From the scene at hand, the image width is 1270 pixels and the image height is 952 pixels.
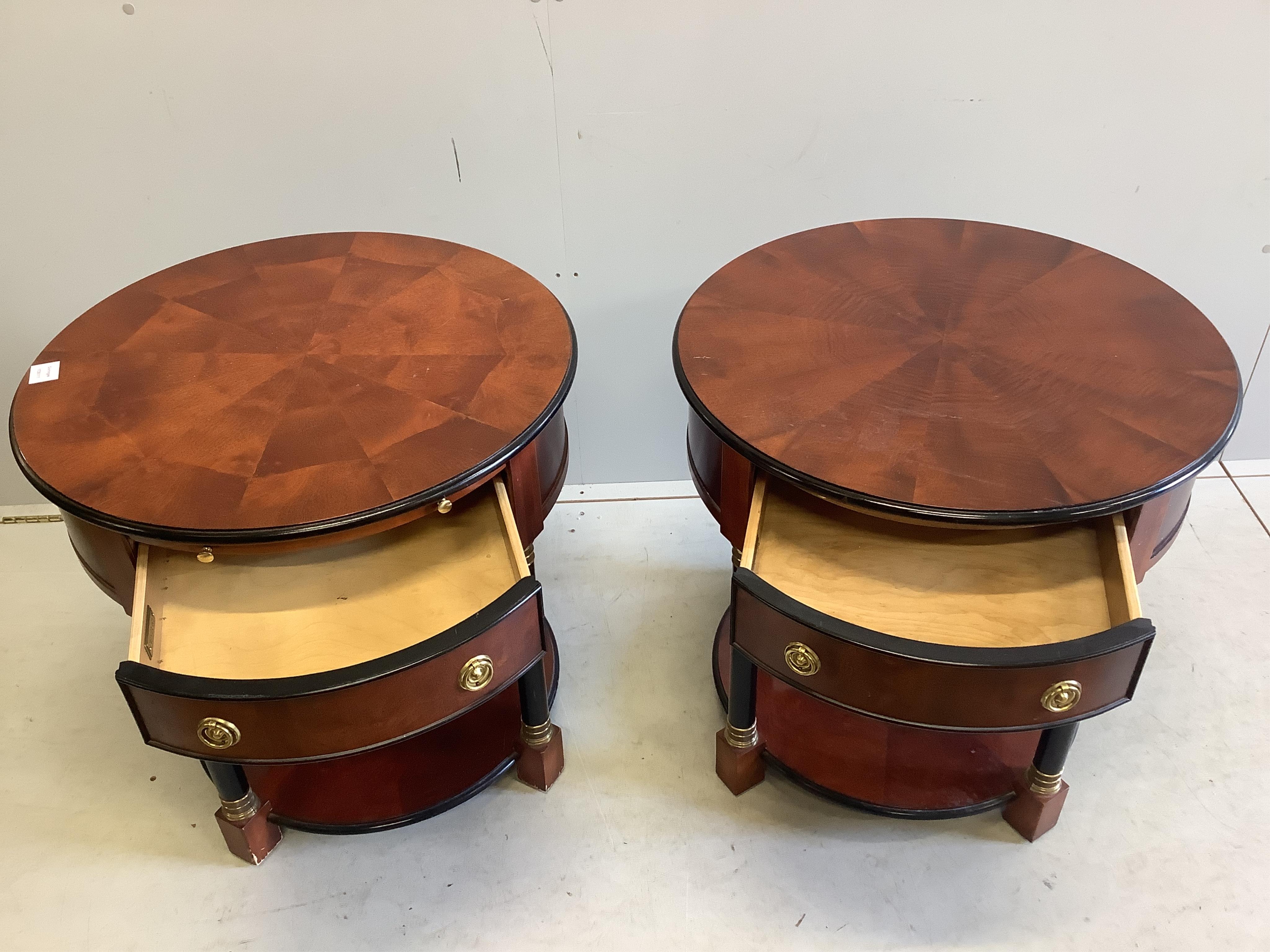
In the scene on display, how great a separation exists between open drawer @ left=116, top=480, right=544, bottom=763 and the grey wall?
663mm

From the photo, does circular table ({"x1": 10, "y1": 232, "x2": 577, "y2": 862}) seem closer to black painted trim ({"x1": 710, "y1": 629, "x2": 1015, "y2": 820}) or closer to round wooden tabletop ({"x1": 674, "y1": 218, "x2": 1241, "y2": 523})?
round wooden tabletop ({"x1": 674, "y1": 218, "x2": 1241, "y2": 523})

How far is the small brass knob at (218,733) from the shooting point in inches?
39.5

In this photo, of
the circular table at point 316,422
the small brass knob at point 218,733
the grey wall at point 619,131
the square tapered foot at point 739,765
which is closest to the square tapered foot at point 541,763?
the circular table at point 316,422

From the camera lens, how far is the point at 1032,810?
129 centimetres

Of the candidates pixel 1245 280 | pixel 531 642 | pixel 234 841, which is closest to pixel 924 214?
pixel 1245 280

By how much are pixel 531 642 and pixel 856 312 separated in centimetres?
60

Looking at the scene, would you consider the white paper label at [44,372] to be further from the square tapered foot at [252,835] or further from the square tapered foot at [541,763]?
the square tapered foot at [541,763]

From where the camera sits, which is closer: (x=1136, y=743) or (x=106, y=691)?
(x=1136, y=743)

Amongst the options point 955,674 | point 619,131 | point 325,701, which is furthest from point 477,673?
point 619,131

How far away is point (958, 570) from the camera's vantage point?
3.76ft

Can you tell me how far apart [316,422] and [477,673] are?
0.34 metres

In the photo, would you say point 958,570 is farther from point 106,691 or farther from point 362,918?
point 106,691

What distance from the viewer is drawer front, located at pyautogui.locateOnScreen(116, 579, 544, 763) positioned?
98 centimetres

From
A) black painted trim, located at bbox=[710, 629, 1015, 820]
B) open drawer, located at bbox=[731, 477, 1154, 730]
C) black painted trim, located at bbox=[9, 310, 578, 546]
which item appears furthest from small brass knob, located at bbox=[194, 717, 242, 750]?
black painted trim, located at bbox=[710, 629, 1015, 820]
